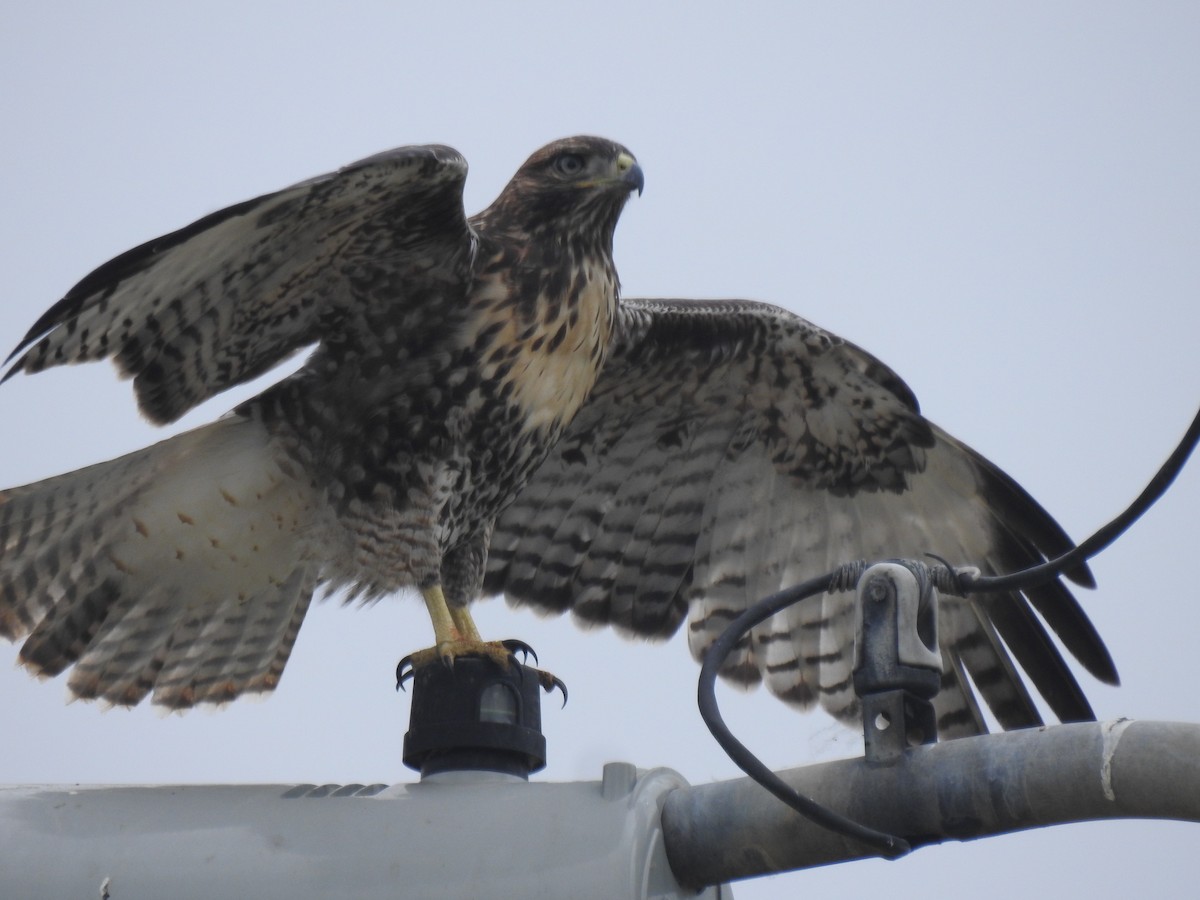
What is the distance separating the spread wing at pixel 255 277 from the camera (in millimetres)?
4055

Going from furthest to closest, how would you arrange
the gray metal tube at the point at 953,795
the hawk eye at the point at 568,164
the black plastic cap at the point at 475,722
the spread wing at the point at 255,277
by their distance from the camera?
1. the hawk eye at the point at 568,164
2. the spread wing at the point at 255,277
3. the black plastic cap at the point at 475,722
4. the gray metal tube at the point at 953,795

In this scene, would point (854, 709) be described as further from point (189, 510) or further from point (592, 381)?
point (189, 510)

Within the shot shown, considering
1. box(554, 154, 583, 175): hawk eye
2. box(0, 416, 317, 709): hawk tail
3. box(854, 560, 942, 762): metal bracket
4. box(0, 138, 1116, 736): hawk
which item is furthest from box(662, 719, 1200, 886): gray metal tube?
box(554, 154, 583, 175): hawk eye

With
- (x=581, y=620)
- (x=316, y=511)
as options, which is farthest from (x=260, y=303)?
(x=581, y=620)

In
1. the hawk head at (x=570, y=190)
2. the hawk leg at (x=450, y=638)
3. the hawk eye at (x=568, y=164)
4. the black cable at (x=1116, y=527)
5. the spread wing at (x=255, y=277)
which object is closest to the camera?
the black cable at (x=1116, y=527)

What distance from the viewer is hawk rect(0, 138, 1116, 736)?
15.1ft

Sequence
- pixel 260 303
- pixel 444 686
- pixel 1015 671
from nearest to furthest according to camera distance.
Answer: pixel 444 686 → pixel 260 303 → pixel 1015 671

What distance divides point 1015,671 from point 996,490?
2.07ft

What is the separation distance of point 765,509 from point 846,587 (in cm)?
314

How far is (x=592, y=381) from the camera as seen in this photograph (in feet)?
17.3

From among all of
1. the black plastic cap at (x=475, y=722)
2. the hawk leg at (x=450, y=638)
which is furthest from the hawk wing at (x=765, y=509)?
the black plastic cap at (x=475, y=722)

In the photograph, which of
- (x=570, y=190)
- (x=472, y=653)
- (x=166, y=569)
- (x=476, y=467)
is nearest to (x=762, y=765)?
(x=472, y=653)

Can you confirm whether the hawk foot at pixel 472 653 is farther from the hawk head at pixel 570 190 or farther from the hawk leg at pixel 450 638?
the hawk head at pixel 570 190

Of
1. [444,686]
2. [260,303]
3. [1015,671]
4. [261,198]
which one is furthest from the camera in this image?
[1015,671]
